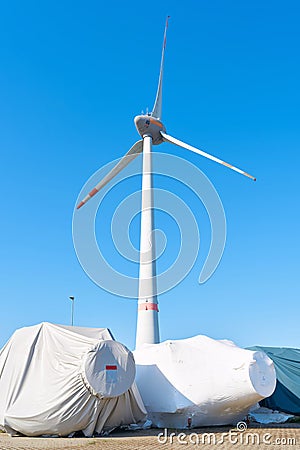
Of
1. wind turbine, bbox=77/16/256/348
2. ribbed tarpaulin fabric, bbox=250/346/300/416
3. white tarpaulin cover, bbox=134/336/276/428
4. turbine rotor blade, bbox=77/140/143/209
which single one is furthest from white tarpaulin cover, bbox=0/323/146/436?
turbine rotor blade, bbox=77/140/143/209

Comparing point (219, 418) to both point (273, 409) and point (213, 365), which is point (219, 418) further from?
point (273, 409)

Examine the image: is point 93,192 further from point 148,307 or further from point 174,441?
point 174,441

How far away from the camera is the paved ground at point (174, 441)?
13.1 m

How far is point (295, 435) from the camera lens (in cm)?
1574

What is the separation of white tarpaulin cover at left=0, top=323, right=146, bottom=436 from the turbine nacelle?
77.0ft

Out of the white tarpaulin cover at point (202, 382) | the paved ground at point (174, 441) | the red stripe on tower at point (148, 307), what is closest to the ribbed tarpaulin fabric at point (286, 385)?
the white tarpaulin cover at point (202, 382)

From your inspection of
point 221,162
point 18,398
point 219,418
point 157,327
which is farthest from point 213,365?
point 221,162

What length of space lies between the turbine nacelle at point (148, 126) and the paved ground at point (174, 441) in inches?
1016

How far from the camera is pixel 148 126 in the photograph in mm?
38312

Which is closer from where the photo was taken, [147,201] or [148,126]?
[147,201]

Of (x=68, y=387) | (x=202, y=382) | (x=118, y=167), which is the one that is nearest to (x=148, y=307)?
(x=118, y=167)

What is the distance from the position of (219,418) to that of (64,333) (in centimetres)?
630

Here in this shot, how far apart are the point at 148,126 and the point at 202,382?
25094 mm

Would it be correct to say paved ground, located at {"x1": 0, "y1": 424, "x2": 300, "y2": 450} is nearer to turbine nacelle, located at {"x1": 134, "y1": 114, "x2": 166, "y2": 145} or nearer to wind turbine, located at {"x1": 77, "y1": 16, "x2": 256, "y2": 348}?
wind turbine, located at {"x1": 77, "y1": 16, "x2": 256, "y2": 348}
